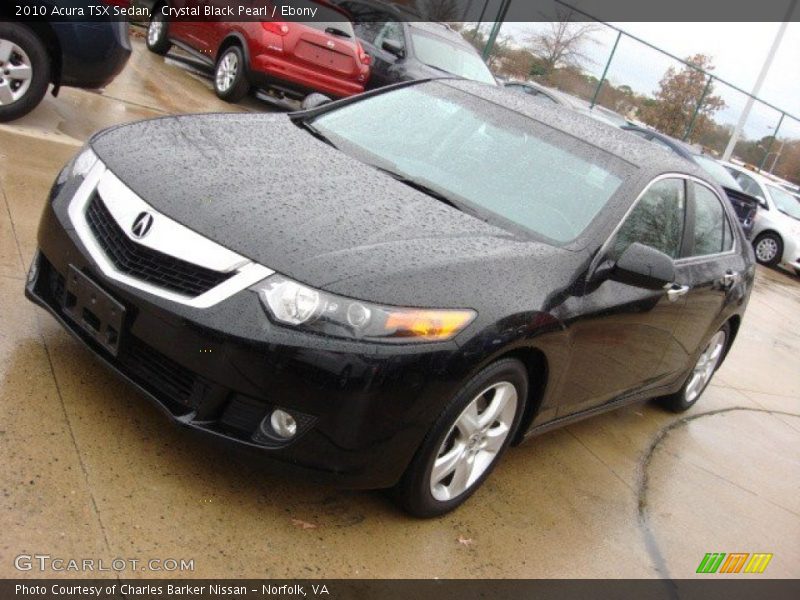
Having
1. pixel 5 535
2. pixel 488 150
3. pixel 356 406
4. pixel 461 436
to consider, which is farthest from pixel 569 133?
pixel 5 535

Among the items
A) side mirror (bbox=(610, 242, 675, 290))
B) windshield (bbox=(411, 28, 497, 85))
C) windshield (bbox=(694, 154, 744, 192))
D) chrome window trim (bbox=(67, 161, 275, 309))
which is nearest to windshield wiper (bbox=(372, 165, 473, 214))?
side mirror (bbox=(610, 242, 675, 290))

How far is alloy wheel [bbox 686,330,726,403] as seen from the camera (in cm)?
557

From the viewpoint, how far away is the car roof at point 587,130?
4090mm

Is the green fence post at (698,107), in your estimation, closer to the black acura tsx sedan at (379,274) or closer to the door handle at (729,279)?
the door handle at (729,279)

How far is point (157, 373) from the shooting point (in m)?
2.87

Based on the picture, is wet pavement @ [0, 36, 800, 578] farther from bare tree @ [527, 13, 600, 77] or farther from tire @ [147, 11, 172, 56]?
bare tree @ [527, 13, 600, 77]

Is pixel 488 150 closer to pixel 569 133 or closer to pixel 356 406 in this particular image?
pixel 569 133

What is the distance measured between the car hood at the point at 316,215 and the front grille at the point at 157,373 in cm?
43

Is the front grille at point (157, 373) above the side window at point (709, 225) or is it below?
below

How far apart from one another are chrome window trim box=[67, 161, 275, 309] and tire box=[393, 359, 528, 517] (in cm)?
82

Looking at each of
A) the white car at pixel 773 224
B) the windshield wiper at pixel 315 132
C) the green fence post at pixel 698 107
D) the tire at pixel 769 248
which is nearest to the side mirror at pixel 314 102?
the windshield wiper at pixel 315 132

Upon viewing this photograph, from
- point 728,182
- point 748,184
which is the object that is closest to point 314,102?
point 728,182

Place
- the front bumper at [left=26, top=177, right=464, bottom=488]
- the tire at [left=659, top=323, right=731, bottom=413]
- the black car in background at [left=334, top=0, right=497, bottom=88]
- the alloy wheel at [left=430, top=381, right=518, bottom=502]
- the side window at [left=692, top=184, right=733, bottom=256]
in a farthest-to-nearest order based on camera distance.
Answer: the black car in background at [left=334, top=0, right=497, bottom=88], the tire at [left=659, top=323, right=731, bottom=413], the side window at [left=692, top=184, right=733, bottom=256], the alloy wheel at [left=430, top=381, right=518, bottom=502], the front bumper at [left=26, top=177, right=464, bottom=488]

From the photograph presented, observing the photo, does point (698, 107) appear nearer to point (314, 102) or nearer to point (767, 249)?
point (767, 249)
